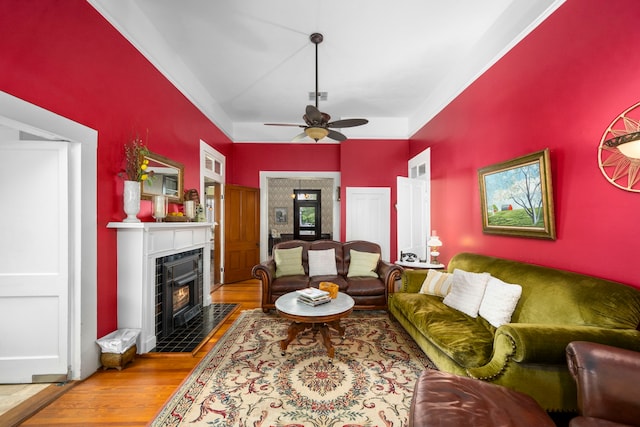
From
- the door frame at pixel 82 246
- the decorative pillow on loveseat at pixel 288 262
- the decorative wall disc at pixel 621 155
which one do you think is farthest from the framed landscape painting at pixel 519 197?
the door frame at pixel 82 246

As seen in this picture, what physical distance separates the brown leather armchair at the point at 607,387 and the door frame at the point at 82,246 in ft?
10.5

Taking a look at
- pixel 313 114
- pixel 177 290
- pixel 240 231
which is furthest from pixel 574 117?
pixel 240 231

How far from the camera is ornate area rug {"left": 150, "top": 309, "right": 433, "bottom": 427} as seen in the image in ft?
5.90

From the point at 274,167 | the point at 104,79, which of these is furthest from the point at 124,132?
the point at 274,167

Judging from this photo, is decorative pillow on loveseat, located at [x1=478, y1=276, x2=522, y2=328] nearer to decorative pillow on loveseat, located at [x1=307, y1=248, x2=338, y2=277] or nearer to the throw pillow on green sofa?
the throw pillow on green sofa

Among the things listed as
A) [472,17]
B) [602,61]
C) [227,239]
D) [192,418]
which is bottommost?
[192,418]

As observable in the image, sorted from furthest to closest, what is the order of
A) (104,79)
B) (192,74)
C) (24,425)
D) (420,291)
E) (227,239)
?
(227,239), (192,74), (420,291), (104,79), (24,425)

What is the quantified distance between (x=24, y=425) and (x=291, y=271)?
278cm

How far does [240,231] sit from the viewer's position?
18.3 feet

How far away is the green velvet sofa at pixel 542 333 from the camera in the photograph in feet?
5.10

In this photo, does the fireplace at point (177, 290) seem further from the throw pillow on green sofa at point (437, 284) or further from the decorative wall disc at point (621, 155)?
the decorative wall disc at point (621, 155)

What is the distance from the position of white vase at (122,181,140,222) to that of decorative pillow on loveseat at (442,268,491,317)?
10.4 feet

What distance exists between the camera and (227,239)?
210 inches

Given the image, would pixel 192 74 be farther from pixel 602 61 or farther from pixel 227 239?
pixel 602 61
